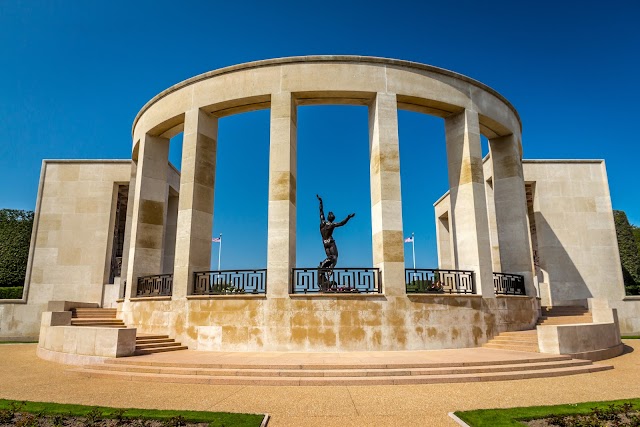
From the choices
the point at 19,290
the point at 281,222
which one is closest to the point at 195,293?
the point at 281,222

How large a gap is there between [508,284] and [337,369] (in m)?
11.2

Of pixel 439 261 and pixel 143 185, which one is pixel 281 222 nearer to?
pixel 143 185

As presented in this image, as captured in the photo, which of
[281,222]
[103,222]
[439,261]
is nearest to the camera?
[281,222]

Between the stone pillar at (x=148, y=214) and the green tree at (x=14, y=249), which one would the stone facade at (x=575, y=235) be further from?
the green tree at (x=14, y=249)

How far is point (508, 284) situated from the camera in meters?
17.8

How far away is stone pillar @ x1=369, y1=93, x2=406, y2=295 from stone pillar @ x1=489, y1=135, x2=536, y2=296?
23.5 ft

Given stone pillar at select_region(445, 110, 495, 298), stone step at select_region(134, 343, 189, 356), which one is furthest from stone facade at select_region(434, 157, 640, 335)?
stone step at select_region(134, 343, 189, 356)

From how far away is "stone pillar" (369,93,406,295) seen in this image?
1458cm

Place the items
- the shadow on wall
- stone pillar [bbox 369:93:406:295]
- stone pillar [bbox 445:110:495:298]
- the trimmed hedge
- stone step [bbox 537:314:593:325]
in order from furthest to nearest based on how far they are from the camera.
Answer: the trimmed hedge < the shadow on wall < stone step [bbox 537:314:593:325] < stone pillar [bbox 445:110:495:298] < stone pillar [bbox 369:93:406:295]

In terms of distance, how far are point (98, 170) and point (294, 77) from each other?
1627 centimetres

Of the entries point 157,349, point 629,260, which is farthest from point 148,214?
point 629,260

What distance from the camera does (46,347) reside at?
13.8 m

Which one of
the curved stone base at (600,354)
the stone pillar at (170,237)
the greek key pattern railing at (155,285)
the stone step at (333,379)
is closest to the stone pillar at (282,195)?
the stone step at (333,379)

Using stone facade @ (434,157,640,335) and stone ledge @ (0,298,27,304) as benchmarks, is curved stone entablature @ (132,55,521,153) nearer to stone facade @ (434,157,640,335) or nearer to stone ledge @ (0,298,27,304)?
stone facade @ (434,157,640,335)
